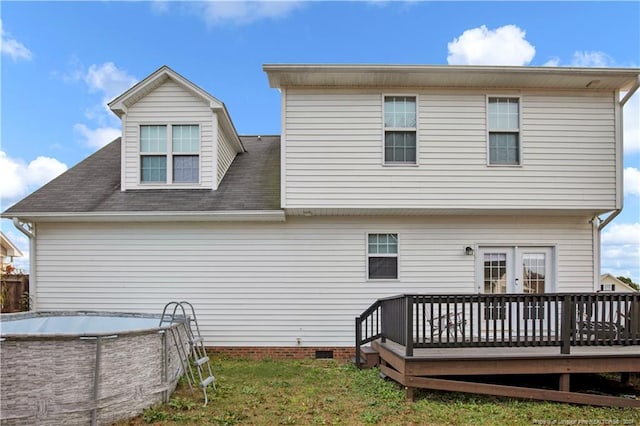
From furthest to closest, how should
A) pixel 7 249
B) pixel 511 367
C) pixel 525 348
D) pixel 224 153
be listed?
pixel 7 249 → pixel 224 153 → pixel 525 348 → pixel 511 367

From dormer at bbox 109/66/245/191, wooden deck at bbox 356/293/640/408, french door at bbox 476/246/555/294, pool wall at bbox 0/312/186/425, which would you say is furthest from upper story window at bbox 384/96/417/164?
pool wall at bbox 0/312/186/425

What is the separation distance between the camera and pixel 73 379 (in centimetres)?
504

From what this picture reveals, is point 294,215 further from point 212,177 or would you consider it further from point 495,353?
point 495,353

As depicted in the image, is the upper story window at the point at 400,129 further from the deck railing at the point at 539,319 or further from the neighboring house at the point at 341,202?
the deck railing at the point at 539,319

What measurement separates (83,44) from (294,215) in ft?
26.6

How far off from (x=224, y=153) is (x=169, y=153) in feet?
4.39

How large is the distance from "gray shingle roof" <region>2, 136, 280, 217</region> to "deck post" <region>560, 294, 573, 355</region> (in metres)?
5.46

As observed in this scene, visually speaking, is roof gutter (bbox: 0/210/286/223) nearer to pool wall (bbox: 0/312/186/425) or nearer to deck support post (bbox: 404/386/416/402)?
pool wall (bbox: 0/312/186/425)

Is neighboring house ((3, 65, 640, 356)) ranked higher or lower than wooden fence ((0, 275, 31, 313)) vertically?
higher

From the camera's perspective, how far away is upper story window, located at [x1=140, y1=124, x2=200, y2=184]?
941 centimetres

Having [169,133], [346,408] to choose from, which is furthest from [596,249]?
[169,133]

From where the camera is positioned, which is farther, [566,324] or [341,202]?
[341,202]

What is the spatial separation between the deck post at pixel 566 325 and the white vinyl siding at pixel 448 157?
2671 mm

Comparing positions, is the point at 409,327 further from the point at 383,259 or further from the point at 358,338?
the point at 383,259
